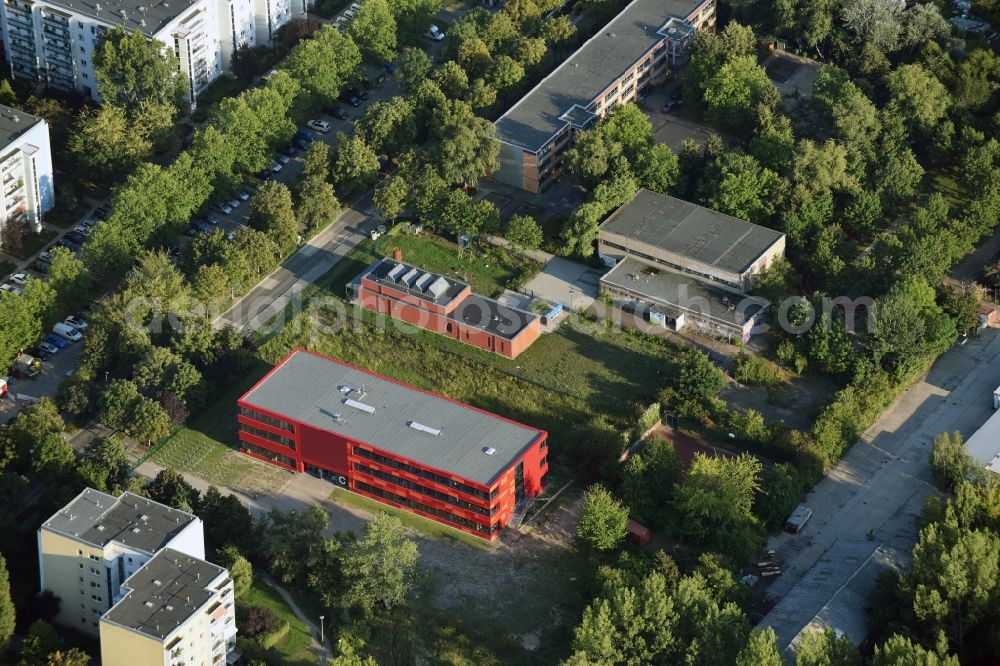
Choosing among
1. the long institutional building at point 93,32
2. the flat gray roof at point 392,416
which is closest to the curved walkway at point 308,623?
the flat gray roof at point 392,416

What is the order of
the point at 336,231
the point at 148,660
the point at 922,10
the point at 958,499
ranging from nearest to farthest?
the point at 148,660, the point at 958,499, the point at 336,231, the point at 922,10

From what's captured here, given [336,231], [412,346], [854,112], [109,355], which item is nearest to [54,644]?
[109,355]

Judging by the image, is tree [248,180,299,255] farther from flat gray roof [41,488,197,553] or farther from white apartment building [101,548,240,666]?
white apartment building [101,548,240,666]

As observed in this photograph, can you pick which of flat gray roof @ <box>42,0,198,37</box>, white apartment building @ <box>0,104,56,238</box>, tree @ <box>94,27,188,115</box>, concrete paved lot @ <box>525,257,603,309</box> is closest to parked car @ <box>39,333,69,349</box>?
white apartment building @ <box>0,104,56,238</box>

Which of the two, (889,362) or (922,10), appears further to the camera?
(922,10)

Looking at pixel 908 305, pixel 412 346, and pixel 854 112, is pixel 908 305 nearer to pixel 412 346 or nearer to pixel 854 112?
pixel 854 112

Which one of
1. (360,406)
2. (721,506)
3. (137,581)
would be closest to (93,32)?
(360,406)
